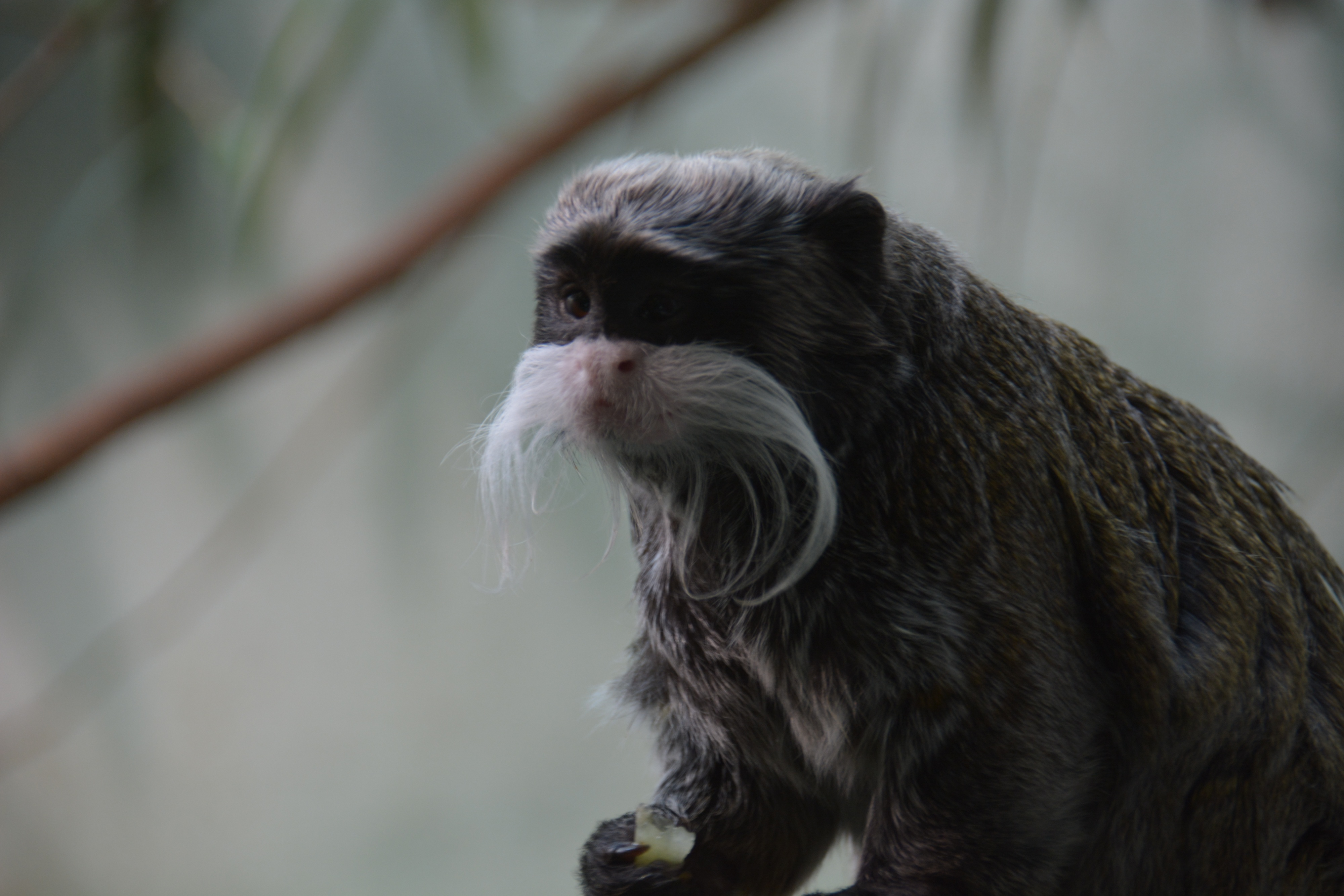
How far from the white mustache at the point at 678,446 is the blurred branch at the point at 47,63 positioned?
4.73 ft

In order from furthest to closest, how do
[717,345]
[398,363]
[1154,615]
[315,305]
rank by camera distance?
[398,363] < [315,305] < [1154,615] < [717,345]

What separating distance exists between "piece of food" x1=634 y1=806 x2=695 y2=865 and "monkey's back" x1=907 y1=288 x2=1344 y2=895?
42 centimetres

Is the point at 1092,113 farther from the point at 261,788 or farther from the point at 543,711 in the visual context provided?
the point at 261,788

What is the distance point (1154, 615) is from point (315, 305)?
1.39 metres

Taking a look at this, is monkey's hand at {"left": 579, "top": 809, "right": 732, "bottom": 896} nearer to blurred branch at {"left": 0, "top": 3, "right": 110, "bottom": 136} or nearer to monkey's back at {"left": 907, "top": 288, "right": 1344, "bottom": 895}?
monkey's back at {"left": 907, "top": 288, "right": 1344, "bottom": 895}

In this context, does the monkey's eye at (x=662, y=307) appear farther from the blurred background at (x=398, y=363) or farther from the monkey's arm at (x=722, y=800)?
the blurred background at (x=398, y=363)

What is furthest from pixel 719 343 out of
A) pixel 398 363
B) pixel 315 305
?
pixel 398 363

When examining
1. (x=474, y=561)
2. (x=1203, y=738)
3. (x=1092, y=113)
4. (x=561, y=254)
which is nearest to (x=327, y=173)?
(x=474, y=561)

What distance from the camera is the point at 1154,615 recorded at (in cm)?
111

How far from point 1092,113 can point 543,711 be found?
1.97 metres

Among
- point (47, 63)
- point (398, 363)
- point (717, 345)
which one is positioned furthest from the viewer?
point (398, 363)

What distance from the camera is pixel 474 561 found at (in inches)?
118

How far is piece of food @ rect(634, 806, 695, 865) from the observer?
119cm

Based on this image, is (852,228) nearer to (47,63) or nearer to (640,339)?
(640,339)
